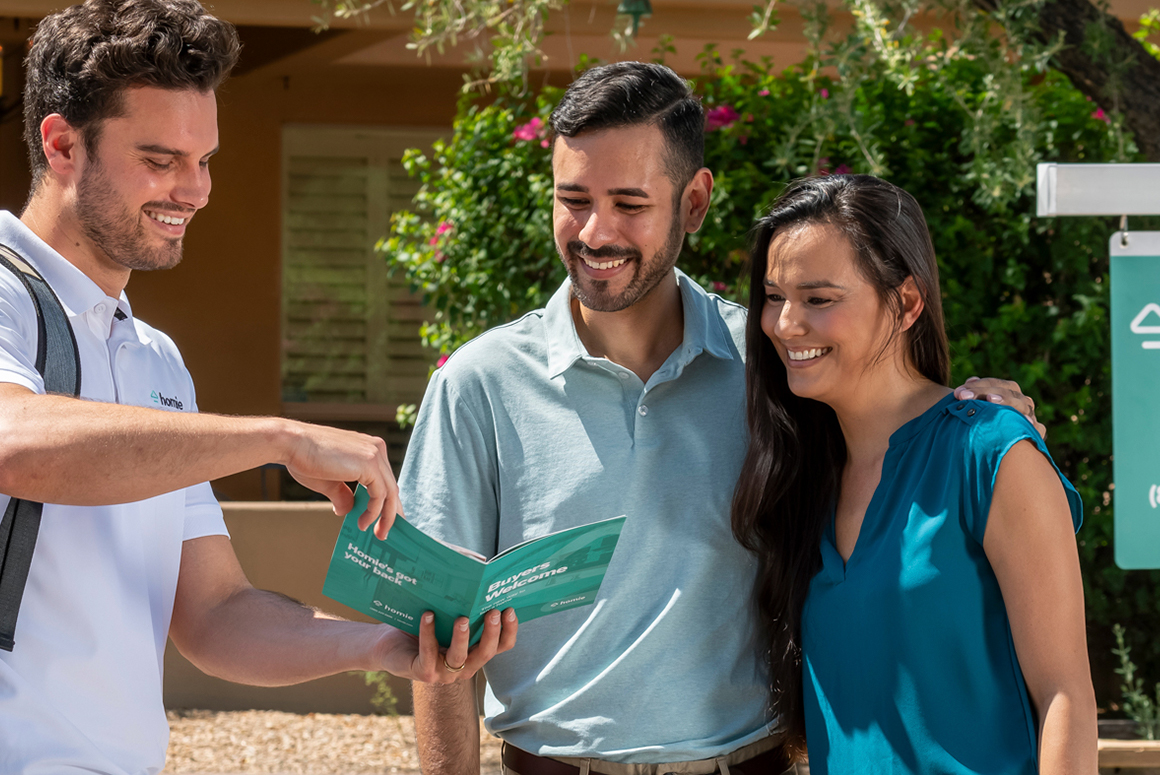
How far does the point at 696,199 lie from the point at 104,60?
3.81 feet

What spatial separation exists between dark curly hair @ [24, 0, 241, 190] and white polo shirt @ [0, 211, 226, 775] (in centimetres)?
19

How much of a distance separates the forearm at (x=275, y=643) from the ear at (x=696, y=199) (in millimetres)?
1038

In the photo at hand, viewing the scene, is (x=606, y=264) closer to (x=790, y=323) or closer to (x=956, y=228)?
(x=790, y=323)

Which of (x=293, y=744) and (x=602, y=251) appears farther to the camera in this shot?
(x=293, y=744)

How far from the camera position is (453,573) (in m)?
1.58

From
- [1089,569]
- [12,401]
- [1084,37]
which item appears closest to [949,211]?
[1084,37]

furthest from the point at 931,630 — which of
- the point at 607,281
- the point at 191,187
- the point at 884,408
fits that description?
the point at 191,187

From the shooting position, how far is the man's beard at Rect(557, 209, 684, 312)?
2.14 metres

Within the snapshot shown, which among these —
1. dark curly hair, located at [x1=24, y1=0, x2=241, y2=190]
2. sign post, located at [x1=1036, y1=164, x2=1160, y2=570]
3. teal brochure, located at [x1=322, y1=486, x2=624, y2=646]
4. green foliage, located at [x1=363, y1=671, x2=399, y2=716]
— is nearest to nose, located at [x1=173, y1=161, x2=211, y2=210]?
dark curly hair, located at [x1=24, y1=0, x2=241, y2=190]

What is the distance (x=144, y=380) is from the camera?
72.1 inches

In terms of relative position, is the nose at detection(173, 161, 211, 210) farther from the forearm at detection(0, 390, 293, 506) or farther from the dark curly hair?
the forearm at detection(0, 390, 293, 506)

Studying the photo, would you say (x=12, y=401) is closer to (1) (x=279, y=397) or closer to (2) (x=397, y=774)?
(2) (x=397, y=774)

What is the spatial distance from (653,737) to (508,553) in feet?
2.07

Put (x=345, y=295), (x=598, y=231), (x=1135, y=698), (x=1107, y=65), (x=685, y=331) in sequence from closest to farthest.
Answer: (x=598, y=231), (x=685, y=331), (x=1107, y=65), (x=1135, y=698), (x=345, y=295)
